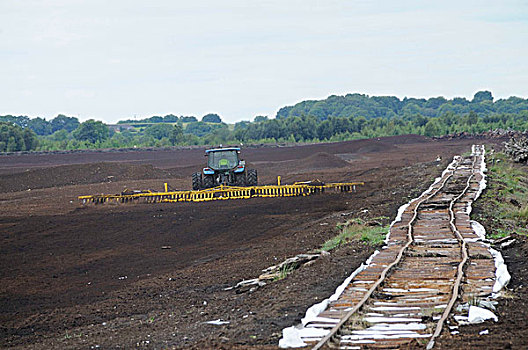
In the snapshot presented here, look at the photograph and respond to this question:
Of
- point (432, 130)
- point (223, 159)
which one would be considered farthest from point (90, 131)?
point (223, 159)

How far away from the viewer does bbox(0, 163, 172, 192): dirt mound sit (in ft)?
158

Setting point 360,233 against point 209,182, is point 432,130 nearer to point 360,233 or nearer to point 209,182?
point 209,182

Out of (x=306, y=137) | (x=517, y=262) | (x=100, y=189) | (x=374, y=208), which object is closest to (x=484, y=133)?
(x=306, y=137)

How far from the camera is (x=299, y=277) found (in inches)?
539

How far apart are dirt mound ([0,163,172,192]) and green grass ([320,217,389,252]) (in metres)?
31.2

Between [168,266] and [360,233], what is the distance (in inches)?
189

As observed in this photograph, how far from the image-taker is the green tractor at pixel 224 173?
34.5m

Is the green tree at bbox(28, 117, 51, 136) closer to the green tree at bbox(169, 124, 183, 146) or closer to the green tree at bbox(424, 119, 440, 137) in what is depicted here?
the green tree at bbox(169, 124, 183, 146)

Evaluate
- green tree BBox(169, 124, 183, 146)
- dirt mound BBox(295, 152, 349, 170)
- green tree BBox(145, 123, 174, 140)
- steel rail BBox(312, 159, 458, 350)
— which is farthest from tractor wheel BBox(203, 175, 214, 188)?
green tree BBox(145, 123, 174, 140)

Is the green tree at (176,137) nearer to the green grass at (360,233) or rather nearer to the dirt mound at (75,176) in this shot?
the dirt mound at (75,176)

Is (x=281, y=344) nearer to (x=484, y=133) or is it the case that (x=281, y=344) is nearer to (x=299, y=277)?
(x=299, y=277)

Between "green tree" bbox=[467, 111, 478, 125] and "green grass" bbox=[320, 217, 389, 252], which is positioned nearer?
"green grass" bbox=[320, 217, 389, 252]

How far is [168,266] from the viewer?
18.1m

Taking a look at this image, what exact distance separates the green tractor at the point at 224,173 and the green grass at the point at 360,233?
13938 millimetres
